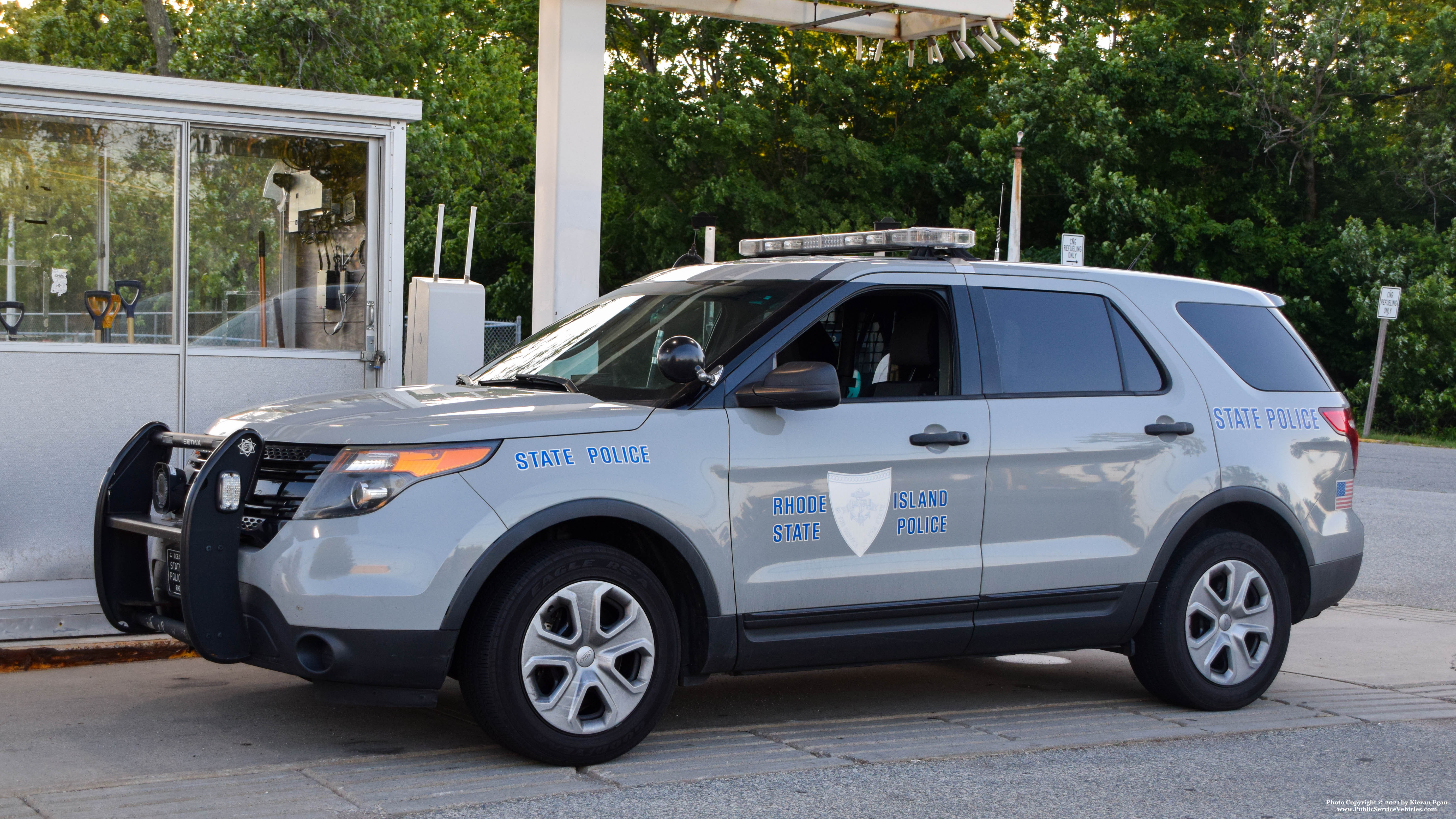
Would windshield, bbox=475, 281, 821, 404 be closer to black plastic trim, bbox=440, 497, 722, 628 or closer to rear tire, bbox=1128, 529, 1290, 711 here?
black plastic trim, bbox=440, 497, 722, 628

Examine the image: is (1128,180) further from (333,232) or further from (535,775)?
(535,775)

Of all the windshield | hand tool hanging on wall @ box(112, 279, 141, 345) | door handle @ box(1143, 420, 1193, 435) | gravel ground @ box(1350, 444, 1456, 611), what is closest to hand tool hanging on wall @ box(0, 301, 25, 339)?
hand tool hanging on wall @ box(112, 279, 141, 345)

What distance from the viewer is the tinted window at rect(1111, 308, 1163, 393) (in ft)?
20.0

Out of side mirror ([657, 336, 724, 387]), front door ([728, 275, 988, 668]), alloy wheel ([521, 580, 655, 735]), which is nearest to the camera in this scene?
alloy wheel ([521, 580, 655, 735])

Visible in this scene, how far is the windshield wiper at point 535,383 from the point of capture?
5.53 meters

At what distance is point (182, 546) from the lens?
474 cm

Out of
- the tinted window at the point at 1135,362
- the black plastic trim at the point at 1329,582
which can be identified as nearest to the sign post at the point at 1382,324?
the black plastic trim at the point at 1329,582

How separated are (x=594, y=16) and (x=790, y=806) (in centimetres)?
827

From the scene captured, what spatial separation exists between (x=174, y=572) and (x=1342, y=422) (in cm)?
509

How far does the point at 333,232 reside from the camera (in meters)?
8.29

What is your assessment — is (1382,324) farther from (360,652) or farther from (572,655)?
(360,652)

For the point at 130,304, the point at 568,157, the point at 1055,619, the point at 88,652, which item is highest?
the point at 568,157

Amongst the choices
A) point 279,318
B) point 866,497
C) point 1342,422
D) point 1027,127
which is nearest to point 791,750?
point 866,497

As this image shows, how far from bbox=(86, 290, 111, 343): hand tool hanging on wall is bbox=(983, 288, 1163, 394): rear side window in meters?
4.77
